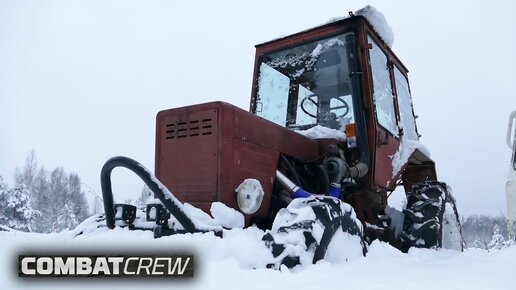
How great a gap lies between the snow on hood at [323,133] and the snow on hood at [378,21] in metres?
1.08

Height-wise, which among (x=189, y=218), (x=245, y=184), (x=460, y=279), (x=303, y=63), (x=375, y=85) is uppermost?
(x=303, y=63)

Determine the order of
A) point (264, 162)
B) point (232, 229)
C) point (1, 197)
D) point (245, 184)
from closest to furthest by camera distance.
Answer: point (232, 229), point (245, 184), point (264, 162), point (1, 197)

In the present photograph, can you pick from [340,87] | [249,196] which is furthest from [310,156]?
[249,196]

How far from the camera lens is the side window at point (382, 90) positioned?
14.0 feet

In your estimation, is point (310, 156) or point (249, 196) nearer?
point (249, 196)

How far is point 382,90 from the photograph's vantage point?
4469mm

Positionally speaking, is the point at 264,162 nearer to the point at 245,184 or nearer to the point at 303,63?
the point at 245,184

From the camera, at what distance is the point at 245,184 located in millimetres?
2926

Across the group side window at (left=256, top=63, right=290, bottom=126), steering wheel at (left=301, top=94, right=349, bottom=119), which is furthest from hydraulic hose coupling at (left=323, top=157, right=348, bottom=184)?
side window at (left=256, top=63, right=290, bottom=126)

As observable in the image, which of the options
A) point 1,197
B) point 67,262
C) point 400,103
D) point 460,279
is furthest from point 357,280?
point 1,197

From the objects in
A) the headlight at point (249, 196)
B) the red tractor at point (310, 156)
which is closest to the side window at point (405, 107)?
the red tractor at point (310, 156)

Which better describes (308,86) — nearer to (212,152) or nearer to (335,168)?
(335,168)

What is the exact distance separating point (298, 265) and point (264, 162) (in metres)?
1.16

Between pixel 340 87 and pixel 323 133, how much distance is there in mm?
514
